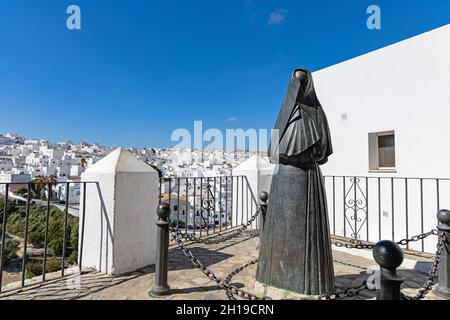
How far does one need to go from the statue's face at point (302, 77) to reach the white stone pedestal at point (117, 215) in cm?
241

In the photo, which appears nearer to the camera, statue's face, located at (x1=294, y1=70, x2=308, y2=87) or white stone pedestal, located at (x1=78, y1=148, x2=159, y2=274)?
statue's face, located at (x1=294, y1=70, x2=308, y2=87)

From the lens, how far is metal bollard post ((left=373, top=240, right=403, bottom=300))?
1.42 meters

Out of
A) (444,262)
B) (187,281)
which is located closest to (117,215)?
(187,281)

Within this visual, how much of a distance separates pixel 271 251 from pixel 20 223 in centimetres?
3957

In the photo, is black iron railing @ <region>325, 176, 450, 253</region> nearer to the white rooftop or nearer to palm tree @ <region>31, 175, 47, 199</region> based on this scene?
the white rooftop

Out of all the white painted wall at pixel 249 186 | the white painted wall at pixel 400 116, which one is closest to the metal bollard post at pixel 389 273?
the white painted wall at pixel 400 116

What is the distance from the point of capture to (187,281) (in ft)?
10.8

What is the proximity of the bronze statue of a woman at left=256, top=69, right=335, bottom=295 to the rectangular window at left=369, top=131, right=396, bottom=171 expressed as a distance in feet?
13.6

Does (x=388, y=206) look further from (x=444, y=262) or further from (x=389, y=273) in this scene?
(x=389, y=273)

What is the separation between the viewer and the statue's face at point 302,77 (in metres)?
2.61

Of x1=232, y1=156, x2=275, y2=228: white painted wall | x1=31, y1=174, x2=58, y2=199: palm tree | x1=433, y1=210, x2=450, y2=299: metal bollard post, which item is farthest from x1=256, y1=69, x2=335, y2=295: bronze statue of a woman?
x1=232, y1=156, x2=275, y2=228: white painted wall

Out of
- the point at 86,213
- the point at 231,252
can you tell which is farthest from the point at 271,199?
the point at 86,213

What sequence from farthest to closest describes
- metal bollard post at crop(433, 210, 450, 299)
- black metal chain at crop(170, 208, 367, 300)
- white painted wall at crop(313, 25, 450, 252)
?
white painted wall at crop(313, 25, 450, 252)
metal bollard post at crop(433, 210, 450, 299)
black metal chain at crop(170, 208, 367, 300)

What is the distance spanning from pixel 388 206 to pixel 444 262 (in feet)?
9.89
